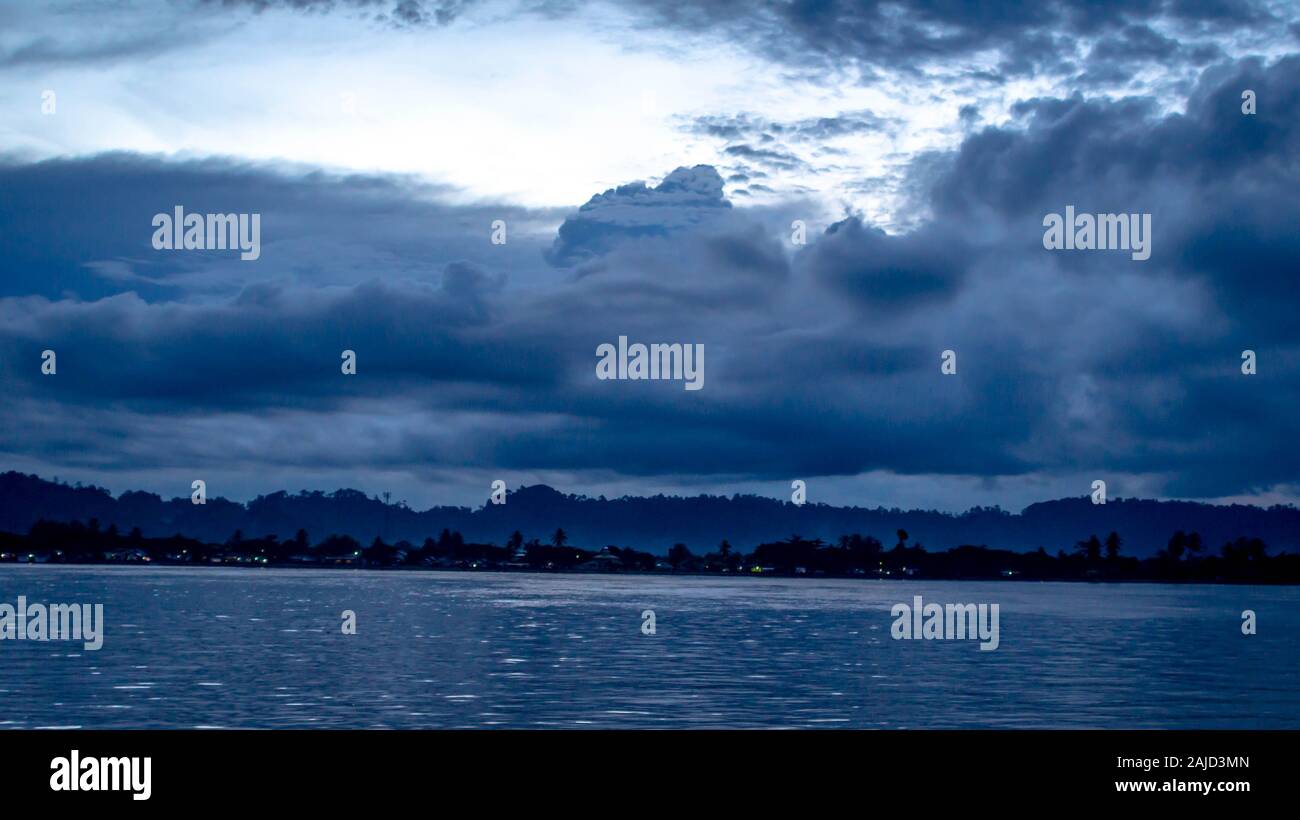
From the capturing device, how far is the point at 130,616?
11794cm

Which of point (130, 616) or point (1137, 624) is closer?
point (130, 616)

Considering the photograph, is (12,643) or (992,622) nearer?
(12,643)

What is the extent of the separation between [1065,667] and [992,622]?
65.1 m

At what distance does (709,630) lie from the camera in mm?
107688

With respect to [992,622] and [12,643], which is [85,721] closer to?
[12,643]

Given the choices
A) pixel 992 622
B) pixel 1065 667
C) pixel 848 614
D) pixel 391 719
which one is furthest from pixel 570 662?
pixel 848 614
